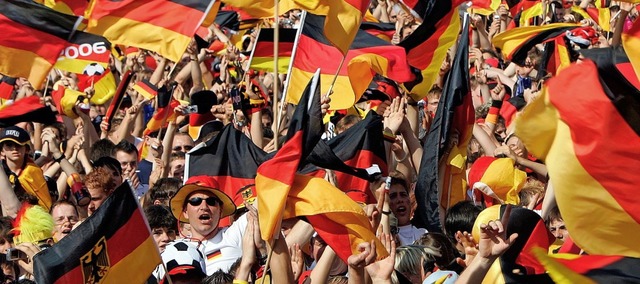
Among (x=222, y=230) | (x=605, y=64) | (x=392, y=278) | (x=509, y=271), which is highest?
(x=605, y=64)

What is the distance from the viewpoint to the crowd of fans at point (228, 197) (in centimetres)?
646

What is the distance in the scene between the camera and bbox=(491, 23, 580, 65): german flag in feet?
34.6

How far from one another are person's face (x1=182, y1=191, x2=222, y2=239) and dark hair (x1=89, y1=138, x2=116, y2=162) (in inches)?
94.2

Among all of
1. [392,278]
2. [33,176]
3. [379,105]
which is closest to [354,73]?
[379,105]

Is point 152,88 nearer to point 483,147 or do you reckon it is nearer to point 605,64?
point 483,147

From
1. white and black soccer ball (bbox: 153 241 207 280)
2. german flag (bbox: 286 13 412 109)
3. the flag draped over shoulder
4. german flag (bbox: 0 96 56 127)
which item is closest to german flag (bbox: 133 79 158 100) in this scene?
german flag (bbox: 0 96 56 127)

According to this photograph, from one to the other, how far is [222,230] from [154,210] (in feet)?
1.40

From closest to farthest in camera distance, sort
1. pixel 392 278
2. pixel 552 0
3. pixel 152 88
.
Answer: pixel 392 278 → pixel 152 88 → pixel 552 0

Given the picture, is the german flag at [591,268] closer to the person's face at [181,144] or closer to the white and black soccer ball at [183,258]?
the white and black soccer ball at [183,258]

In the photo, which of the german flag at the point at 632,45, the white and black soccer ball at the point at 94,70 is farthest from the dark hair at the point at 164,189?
the german flag at the point at 632,45

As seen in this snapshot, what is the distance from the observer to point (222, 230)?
8.01 metres

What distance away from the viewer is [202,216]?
7.87 m

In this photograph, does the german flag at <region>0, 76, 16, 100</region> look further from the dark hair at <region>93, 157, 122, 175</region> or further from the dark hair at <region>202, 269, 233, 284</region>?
the dark hair at <region>202, 269, 233, 284</region>

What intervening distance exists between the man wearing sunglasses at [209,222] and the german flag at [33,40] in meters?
1.88
